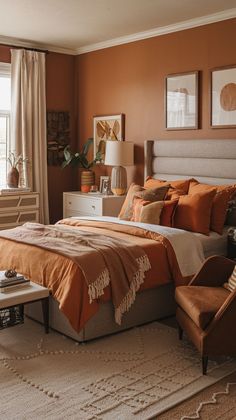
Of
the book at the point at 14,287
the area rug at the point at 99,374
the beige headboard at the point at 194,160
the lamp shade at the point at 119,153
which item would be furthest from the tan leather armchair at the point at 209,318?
the lamp shade at the point at 119,153

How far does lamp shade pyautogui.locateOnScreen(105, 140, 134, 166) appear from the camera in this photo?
5.88 meters

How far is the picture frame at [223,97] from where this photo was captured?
195 inches

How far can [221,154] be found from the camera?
4973 millimetres

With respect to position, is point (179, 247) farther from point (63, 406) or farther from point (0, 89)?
point (0, 89)

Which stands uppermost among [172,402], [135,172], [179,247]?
[135,172]

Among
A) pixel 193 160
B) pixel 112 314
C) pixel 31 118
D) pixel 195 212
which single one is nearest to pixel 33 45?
pixel 31 118

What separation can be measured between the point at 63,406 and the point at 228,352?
104 cm

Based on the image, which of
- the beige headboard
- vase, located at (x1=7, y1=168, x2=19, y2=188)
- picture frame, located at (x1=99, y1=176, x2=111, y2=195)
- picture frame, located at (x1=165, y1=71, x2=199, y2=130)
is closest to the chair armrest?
the beige headboard

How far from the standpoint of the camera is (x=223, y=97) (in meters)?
5.05

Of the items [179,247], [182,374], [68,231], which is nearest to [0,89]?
[68,231]

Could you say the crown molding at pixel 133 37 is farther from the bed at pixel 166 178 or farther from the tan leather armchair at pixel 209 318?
the tan leather armchair at pixel 209 318

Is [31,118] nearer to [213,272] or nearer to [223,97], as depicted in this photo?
[223,97]

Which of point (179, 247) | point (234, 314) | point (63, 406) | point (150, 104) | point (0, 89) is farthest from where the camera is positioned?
point (0, 89)

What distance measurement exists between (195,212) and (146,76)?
83.9 inches
